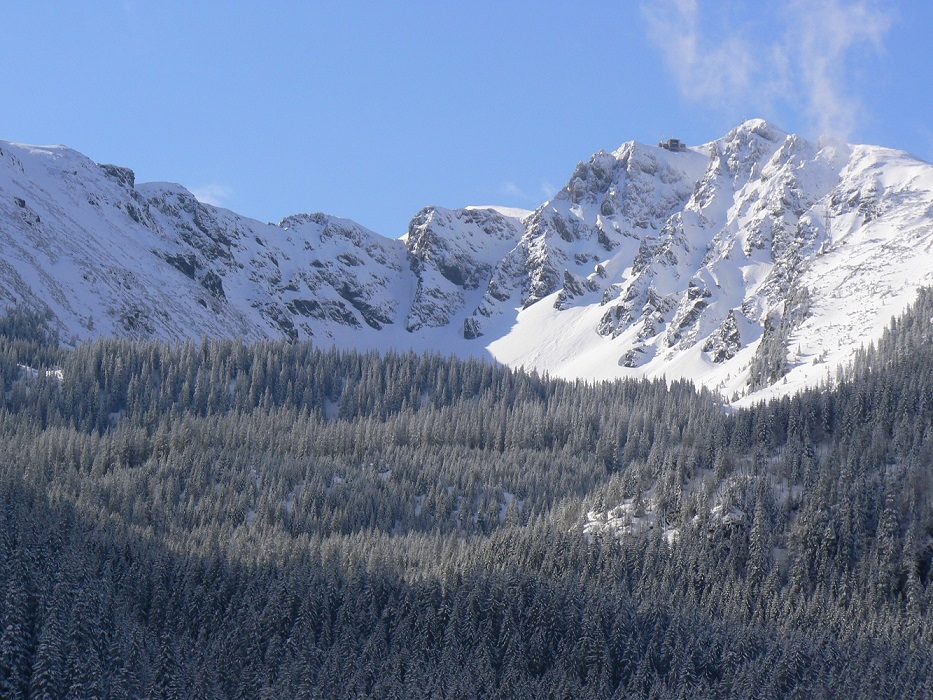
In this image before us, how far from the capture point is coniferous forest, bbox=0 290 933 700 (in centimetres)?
11500

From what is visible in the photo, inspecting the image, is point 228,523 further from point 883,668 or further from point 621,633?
point 883,668

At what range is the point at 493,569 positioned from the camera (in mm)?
142000

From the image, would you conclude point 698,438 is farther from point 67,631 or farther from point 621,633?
point 67,631

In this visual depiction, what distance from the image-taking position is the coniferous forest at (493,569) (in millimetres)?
115000

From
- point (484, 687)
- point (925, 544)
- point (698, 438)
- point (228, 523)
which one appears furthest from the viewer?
point (698, 438)

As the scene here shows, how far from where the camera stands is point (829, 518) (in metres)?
155

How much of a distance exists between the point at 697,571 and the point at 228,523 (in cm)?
6537

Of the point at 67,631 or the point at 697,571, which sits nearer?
the point at 67,631

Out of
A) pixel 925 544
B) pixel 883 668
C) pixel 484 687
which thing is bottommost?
pixel 484 687

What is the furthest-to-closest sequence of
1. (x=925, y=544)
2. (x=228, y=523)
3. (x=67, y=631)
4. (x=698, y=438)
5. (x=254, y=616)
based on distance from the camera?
(x=698, y=438) < (x=228, y=523) < (x=925, y=544) < (x=254, y=616) < (x=67, y=631)

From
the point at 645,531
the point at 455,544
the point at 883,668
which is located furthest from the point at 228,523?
the point at 883,668

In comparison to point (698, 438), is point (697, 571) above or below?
below

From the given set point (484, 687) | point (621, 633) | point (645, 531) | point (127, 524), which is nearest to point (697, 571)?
point (645, 531)

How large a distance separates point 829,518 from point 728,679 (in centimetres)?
4351
